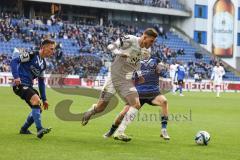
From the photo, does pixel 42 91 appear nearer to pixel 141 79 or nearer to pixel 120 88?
pixel 120 88

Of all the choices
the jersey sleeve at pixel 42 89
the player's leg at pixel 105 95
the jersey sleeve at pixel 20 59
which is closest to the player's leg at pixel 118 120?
the player's leg at pixel 105 95

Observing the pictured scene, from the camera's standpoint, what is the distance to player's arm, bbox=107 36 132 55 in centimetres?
1112

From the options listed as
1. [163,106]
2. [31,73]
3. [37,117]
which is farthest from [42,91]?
[163,106]

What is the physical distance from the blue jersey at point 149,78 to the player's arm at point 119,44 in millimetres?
1873

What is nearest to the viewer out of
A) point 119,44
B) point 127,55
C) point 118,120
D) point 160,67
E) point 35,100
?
point 119,44

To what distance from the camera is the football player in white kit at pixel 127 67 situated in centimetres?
1122

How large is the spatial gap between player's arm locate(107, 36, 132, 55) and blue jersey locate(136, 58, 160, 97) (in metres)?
1.87

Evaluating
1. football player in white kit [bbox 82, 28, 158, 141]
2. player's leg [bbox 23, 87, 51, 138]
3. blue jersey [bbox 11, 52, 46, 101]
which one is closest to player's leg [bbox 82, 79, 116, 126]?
football player in white kit [bbox 82, 28, 158, 141]

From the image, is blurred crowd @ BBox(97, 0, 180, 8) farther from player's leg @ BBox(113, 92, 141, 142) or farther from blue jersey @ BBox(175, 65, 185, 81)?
player's leg @ BBox(113, 92, 141, 142)

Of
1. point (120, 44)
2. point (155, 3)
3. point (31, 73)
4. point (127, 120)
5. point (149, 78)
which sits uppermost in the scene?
point (155, 3)

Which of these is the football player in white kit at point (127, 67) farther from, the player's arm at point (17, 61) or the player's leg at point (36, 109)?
the player's arm at point (17, 61)

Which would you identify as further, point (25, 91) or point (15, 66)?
point (25, 91)

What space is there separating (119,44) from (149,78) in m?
2.17

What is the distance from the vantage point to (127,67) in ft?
38.0
